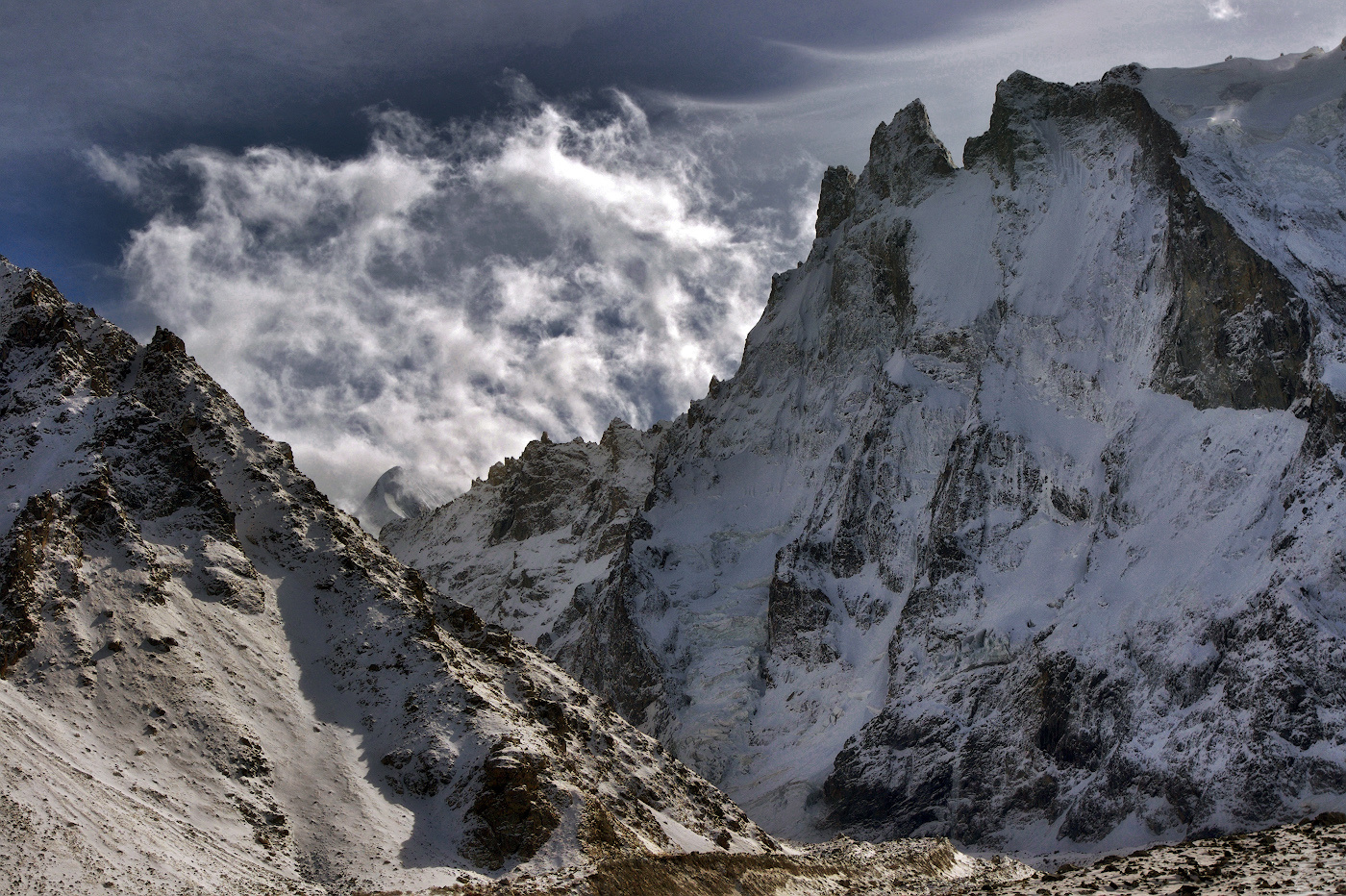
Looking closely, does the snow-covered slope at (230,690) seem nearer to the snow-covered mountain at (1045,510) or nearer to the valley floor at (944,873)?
the valley floor at (944,873)

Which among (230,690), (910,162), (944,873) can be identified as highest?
(910,162)

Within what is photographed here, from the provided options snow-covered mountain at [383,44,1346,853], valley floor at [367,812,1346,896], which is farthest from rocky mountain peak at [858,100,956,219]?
valley floor at [367,812,1346,896]

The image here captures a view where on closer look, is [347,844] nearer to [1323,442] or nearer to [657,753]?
[657,753]

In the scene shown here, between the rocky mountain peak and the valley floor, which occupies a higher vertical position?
the rocky mountain peak

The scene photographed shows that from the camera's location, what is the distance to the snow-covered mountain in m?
99.6

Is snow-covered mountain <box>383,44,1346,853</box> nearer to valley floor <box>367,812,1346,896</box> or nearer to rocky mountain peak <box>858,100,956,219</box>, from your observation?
rocky mountain peak <box>858,100,956,219</box>

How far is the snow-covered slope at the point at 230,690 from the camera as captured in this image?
47.2m

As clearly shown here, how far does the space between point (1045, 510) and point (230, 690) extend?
332 feet

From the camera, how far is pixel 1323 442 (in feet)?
325

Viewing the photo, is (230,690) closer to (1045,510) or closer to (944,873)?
(944,873)

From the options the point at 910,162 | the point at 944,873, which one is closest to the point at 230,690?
the point at 944,873

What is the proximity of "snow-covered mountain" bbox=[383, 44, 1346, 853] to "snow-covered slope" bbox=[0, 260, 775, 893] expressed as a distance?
49.9 metres

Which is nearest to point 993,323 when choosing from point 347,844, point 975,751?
point 975,751

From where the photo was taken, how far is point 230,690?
5741 cm
